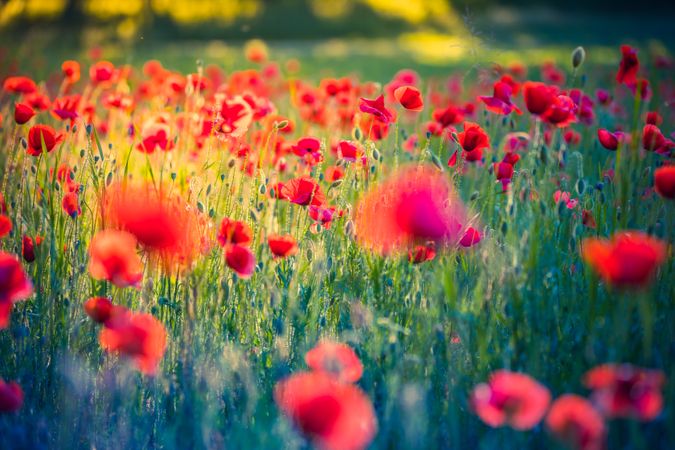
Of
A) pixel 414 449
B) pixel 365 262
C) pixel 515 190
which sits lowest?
pixel 414 449

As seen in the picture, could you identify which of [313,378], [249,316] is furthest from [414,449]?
[249,316]

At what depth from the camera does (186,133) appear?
276 centimetres

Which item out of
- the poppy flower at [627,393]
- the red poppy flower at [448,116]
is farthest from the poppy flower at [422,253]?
the red poppy flower at [448,116]

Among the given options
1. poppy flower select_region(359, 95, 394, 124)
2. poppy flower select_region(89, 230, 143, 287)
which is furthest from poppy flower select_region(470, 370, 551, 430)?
poppy flower select_region(359, 95, 394, 124)

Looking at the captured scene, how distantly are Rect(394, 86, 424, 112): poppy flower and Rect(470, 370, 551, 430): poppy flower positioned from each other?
116cm

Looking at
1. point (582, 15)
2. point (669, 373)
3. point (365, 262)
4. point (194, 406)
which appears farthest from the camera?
point (582, 15)

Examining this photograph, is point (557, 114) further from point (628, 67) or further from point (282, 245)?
point (282, 245)

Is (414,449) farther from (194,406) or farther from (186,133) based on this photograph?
(186,133)

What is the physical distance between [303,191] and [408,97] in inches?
21.8

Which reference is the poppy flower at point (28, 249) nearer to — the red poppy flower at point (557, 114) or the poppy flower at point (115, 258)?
the poppy flower at point (115, 258)

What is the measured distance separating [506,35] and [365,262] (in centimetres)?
2179

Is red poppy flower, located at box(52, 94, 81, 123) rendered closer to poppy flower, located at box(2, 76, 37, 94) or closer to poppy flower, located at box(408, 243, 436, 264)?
poppy flower, located at box(2, 76, 37, 94)

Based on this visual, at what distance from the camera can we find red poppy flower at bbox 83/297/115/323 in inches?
52.2

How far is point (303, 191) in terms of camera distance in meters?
1.73
